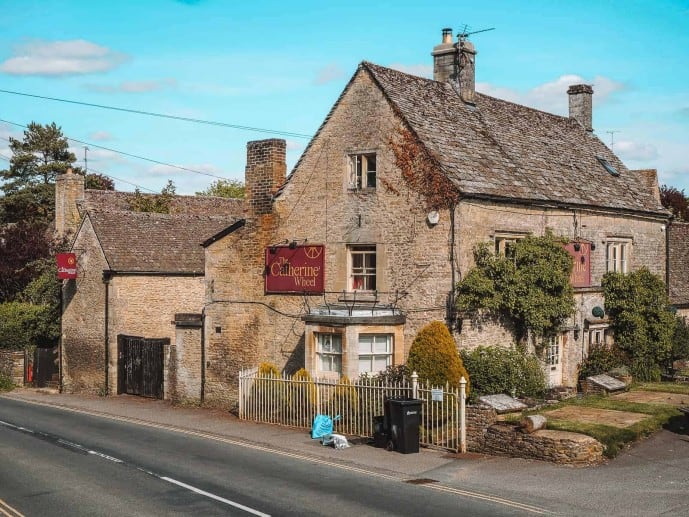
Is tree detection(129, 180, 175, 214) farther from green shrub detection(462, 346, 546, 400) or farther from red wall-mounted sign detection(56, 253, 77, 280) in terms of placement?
green shrub detection(462, 346, 546, 400)

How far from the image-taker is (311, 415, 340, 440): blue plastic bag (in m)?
20.6

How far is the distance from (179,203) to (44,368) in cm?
1729

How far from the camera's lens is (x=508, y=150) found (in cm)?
2761

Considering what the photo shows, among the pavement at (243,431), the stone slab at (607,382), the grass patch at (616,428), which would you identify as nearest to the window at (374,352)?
the pavement at (243,431)

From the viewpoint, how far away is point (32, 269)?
149 ft

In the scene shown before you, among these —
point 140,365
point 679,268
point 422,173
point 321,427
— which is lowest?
point 321,427

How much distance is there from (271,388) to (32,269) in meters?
26.5

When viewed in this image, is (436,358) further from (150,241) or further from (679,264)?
(679,264)

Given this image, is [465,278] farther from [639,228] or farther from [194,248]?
[194,248]

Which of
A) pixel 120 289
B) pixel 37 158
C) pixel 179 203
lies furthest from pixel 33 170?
pixel 120 289

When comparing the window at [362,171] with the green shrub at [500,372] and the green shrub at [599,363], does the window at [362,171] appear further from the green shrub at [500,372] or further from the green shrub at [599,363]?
the green shrub at [599,363]

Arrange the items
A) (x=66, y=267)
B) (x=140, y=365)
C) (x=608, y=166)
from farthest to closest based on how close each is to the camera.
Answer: (x=66, y=267), (x=608, y=166), (x=140, y=365)

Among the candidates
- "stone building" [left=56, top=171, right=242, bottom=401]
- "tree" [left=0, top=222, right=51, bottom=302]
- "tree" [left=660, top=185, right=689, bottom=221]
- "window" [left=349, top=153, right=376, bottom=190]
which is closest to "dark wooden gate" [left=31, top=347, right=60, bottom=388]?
"stone building" [left=56, top=171, right=242, bottom=401]

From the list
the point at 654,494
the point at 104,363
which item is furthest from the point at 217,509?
the point at 104,363
